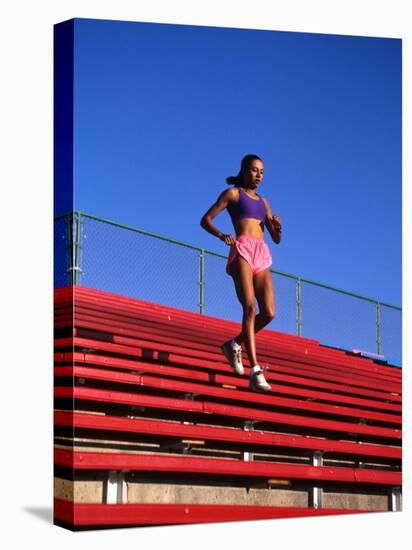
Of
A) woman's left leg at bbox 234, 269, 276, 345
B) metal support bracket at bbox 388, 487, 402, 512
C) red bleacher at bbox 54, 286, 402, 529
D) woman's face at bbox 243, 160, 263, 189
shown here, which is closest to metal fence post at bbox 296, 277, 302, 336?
red bleacher at bbox 54, 286, 402, 529

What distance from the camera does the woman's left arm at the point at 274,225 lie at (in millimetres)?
8031

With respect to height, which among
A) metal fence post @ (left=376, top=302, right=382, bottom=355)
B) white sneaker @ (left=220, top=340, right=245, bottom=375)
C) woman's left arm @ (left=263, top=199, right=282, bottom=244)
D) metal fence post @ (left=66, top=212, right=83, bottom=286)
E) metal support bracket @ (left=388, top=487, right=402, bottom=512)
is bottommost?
metal support bracket @ (left=388, top=487, right=402, bottom=512)

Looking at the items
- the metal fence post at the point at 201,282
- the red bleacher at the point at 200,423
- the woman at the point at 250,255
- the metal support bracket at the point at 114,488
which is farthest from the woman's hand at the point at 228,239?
the metal support bracket at the point at 114,488

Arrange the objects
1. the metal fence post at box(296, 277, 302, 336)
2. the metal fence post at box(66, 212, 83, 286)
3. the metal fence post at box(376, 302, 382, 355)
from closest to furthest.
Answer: the metal fence post at box(66, 212, 83, 286), the metal fence post at box(296, 277, 302, 336), the metal fence post at box(376, 302, 382, 355)

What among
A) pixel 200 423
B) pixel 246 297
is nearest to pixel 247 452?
pixel 200 423

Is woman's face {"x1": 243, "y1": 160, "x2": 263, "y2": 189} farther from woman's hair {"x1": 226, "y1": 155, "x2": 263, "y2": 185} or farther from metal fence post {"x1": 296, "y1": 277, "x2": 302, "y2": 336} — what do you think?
metal fence post {"x1": 296, "y1": 277, "x2": 302, "y2": 336}

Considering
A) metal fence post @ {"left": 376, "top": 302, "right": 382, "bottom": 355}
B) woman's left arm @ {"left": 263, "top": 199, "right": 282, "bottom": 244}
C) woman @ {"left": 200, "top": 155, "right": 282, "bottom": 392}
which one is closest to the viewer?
woman @ {"left": 200, "top": 155, "right": 282, "bottom": 392}

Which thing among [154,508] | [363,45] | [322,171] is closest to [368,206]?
[322,171]

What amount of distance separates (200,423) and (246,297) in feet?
2.65

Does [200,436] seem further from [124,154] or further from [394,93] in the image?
[394,93]

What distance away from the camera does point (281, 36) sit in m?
8.14

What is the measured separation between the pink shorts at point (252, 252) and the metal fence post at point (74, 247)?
1.11 m

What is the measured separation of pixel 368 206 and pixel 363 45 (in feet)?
3.39

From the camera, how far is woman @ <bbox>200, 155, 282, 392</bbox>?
7.93 meters
